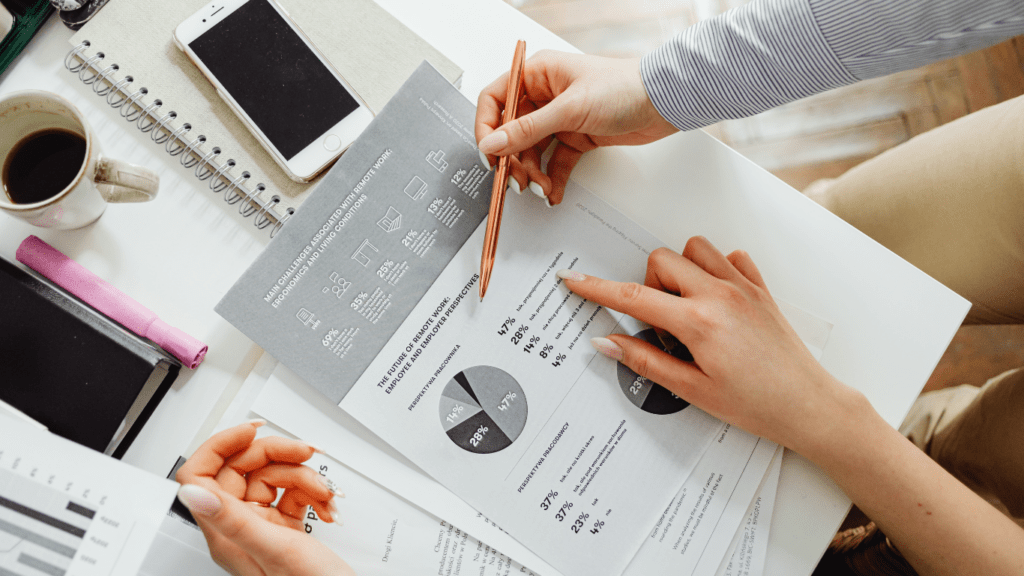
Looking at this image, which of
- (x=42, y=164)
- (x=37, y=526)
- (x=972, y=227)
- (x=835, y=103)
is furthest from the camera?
(x=835, y=103)

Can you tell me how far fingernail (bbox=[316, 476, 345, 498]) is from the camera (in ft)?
1.68

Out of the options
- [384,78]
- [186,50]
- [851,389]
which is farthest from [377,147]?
[851,389]

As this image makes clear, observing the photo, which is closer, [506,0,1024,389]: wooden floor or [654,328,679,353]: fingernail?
[654,328,679,353]: fingernail

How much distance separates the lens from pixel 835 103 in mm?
1311

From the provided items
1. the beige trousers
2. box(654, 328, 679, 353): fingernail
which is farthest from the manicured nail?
the beige trousers

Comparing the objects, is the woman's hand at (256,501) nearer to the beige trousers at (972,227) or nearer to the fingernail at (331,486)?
the fingernail at (331,486)

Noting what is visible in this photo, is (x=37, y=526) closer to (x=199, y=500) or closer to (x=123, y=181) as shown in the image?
(x=199, y=500)

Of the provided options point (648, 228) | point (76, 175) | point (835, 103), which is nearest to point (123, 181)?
point (76, 175)

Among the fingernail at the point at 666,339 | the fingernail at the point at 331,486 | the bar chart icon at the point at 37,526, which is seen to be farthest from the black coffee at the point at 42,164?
the fingernail at the point at 666,339

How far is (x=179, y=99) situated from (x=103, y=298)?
22 centimetres

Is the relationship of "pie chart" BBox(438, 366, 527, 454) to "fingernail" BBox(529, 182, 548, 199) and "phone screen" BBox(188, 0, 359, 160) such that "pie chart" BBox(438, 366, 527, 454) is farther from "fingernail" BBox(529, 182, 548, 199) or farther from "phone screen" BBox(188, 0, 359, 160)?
"phone screen" BBox(188, 0, 359, 160)

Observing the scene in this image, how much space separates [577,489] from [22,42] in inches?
29.3

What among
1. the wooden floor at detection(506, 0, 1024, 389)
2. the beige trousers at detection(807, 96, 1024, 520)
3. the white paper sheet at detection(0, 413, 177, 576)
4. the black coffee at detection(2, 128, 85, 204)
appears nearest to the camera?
the white paper sheet at detection(0, 413, 177, 576)

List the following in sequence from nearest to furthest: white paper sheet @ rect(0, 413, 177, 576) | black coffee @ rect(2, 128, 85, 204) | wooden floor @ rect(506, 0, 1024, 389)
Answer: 1. white paper sheet @ rect(0, 413, 177, 576)
2. black coffee @ rect(2, 128, 85, 204)
3. wooden floor @ rect(506, 0, 1024, 389)
